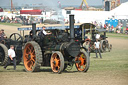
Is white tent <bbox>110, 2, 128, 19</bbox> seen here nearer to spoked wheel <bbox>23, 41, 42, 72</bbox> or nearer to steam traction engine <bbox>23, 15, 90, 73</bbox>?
steam traction engine <bbox>23, 15, 90, 73</bbox>

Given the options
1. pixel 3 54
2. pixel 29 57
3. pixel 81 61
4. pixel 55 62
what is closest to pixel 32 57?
pixel 29 57

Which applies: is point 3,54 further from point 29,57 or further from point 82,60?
point 82,60

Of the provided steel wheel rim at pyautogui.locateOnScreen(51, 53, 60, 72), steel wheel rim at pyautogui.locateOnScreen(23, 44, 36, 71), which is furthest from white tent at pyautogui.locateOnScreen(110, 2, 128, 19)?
steel wheel rim at pyautogui.locateOnScreen(51, 53, 60, 72)

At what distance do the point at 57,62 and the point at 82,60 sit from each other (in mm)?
1098

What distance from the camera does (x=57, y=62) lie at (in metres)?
11.3

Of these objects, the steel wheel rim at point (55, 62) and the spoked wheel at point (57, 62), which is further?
the steel wheel rim at point (55, 62)

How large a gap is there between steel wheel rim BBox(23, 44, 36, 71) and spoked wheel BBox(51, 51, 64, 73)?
0.81 metres

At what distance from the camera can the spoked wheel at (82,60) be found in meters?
11.5

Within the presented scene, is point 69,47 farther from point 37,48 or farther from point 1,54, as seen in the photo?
point 1,54

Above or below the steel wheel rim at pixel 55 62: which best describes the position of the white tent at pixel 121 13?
above

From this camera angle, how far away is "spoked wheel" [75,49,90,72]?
37.8ft

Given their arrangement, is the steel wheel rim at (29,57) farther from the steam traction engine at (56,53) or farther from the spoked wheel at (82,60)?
the spoked wheel at (82,60)

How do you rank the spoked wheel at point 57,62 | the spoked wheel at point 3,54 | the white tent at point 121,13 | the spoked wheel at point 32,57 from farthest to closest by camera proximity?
the white tent at point 121,13
the spoked wheel at point 3,54
the spoked wheel at point 32,57
the spoked wheel at point 57,62

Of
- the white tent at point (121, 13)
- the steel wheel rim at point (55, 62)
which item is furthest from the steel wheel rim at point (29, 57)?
the white tent at point (121, 13)
